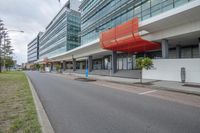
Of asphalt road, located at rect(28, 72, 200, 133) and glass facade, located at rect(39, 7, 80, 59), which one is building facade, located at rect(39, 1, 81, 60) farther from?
asphalt road, located at rect(28, 72, 200, 133)

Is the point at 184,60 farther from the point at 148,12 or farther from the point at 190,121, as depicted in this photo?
the point at 190,121

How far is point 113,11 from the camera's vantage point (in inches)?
1405

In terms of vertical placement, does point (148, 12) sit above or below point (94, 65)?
above

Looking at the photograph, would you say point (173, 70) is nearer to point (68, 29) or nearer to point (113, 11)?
point (113, 11)

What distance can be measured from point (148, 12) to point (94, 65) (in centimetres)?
3152

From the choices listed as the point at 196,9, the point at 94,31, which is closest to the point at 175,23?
the point at 196,9

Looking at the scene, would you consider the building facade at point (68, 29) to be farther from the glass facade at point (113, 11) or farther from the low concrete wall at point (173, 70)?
the low concrete wall at point (173, 70)

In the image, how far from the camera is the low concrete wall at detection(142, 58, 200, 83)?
1631cm

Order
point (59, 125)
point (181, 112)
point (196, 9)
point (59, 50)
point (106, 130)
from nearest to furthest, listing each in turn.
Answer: point (106, 130), point (59, 125), point (181, 112), point (196, 9), point (59, 50)

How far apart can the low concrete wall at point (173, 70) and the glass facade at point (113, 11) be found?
728 centimetres

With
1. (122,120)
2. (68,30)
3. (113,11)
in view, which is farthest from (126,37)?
(68,30)

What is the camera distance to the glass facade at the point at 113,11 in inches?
892

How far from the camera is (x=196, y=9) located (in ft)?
47.9

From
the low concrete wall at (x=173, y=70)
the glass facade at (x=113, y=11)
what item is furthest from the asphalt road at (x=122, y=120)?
the glass facade at (x=113, y=11)
